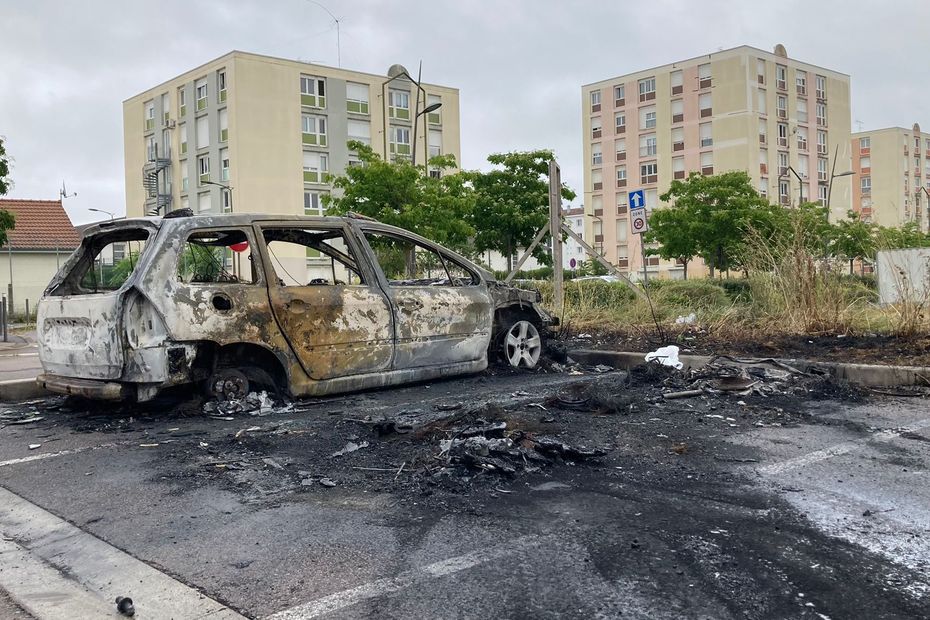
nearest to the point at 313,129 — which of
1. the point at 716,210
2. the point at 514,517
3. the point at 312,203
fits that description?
the point at 312,203

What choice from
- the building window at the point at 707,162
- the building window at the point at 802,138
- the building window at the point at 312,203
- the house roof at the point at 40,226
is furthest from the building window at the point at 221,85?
the building window at the point at 802,138

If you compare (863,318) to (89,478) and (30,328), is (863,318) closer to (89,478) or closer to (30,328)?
(89,478)

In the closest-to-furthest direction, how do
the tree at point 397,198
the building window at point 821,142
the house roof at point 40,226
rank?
the tree at point 397,198 < the house roof at point 40,226 < the building window at point 821,142

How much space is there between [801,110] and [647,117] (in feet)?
43.6

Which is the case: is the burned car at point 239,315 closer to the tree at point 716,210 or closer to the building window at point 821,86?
the tree at point 716,210

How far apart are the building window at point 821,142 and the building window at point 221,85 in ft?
168

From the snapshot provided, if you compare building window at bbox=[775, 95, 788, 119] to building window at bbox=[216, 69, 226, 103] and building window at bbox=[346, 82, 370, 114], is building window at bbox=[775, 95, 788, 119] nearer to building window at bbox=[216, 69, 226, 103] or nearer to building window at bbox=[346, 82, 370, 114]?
building window at bbox=[346, 82, 370, 114]

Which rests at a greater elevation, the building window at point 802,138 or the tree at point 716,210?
the building window at point 802,138

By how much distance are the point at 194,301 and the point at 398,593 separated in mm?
3879

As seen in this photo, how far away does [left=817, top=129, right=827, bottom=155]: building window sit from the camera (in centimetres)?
7126

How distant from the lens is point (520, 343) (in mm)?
8672

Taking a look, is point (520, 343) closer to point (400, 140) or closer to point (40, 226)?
point (40, 226)

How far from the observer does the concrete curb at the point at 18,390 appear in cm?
755

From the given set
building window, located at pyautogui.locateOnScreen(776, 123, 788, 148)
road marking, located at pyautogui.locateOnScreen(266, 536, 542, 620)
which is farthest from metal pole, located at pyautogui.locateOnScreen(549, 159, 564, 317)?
building window, located at pyautogui.locateOnScreen(776, 123, 788, 148)
